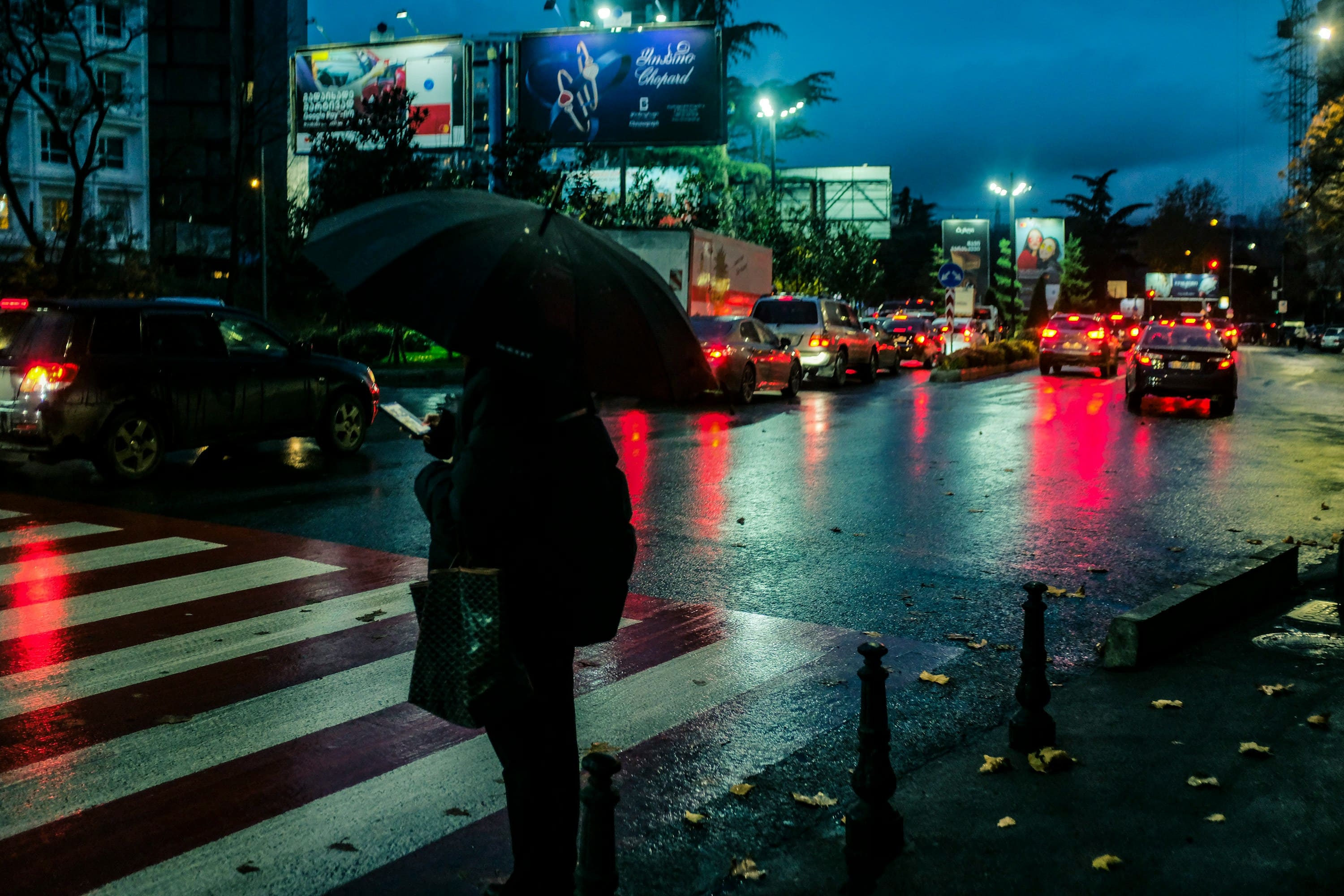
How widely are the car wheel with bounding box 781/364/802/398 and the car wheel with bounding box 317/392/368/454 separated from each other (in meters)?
11.2

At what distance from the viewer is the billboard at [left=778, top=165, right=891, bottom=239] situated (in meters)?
72.4

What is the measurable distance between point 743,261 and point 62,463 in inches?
842

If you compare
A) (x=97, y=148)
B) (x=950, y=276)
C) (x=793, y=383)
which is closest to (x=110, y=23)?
(x=97, y=148)

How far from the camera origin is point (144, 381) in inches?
477

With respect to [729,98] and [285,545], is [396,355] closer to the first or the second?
[285,545]

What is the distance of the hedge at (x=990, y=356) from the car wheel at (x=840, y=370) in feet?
12.7

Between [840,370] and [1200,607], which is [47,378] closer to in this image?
[1200,607]

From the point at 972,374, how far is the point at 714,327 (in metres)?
12.3

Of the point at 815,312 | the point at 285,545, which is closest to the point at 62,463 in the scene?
the point at 285,545

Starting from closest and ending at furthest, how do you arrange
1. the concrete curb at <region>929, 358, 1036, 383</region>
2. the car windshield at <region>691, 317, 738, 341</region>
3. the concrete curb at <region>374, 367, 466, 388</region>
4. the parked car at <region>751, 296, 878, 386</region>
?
the car windshield at <region>691, 317, 738, 341</region> → the parked car at <region>751, 296, 878, 386</region> → the concrete curb at <region>374, 367, 466, 388</region> → the concrete curb at <region>929, 358, 1036, 383</region>

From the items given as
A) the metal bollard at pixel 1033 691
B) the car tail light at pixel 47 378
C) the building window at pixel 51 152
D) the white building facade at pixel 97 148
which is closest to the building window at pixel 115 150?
the white building facade at pixel 97 148

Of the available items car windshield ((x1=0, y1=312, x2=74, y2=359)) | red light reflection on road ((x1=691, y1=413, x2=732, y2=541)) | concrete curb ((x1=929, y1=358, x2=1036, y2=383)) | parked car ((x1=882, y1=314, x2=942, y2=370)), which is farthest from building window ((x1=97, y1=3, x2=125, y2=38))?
car windshield ((x1=0, y1=312, x2=74, y2=359))

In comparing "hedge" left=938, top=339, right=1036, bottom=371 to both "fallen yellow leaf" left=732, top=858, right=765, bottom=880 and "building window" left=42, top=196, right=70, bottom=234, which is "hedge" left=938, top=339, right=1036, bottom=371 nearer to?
"fallen yellow leaf" left=732, top=858, right=765, bottom=880

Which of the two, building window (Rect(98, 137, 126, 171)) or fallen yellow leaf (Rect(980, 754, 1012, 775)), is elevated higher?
building window (Rect(98, 137, 126, 171))
